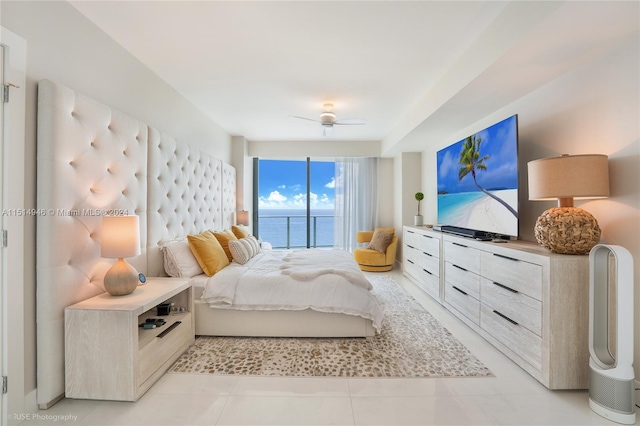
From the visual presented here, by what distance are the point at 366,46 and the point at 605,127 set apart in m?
1.87

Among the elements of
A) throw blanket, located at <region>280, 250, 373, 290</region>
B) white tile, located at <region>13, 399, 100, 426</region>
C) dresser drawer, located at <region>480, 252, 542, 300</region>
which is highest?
dresser drawer, located at <region>480, 252, 542, 300</region>

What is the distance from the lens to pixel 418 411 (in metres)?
1.82

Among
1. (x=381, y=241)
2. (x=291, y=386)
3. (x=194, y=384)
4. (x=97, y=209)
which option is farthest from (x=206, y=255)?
(x=381, y=241)

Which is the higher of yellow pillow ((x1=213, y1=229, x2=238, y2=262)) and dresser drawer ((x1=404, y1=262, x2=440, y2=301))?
yellow pillow ((x1=213, y1=229, x2=238, y2=262))

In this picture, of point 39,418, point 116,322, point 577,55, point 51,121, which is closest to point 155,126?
point 51,121

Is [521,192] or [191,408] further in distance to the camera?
[521,192]

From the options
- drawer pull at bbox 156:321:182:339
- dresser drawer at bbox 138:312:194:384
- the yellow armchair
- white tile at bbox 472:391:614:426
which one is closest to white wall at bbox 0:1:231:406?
dresser drawer at bbox 138:312:194:384

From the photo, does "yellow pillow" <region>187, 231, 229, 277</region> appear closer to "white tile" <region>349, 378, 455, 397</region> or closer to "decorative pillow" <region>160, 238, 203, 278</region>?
"decorative pillow" <region>160, 238, 203, 278</region>

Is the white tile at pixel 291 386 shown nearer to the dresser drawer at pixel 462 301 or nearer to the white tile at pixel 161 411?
A: the white tile at pixel 161 411

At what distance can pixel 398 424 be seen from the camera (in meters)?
1.71

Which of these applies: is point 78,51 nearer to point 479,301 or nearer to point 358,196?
point 479,301

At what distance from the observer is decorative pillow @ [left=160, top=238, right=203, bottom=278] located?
2928 millimetres

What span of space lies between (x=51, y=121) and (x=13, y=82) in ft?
0.78

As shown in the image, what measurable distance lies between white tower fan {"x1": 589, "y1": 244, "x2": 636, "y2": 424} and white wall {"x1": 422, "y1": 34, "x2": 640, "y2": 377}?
21cm
